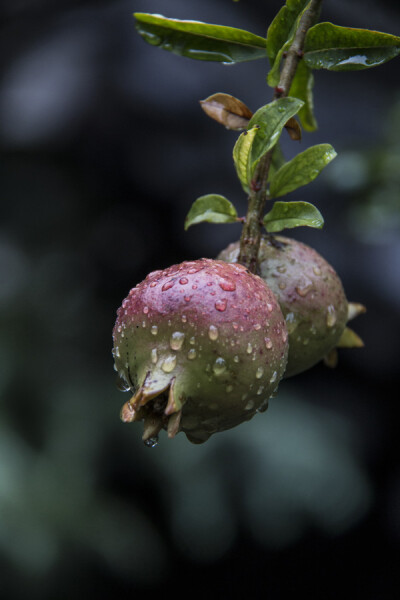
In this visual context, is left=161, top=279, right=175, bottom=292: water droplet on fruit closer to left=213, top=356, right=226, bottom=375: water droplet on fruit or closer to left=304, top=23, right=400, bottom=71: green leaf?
left=213, top=356, right=226, bottom=375: water droplet on fruit

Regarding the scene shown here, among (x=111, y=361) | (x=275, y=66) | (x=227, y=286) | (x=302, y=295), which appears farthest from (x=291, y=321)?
(x=111, y=361)

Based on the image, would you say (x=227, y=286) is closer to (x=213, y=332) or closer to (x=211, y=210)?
(x=213, y=332)

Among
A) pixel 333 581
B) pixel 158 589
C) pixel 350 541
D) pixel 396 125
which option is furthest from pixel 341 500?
pixel 396 125

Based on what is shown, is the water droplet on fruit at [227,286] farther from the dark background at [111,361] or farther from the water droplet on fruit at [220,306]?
the dark background at [111,361]

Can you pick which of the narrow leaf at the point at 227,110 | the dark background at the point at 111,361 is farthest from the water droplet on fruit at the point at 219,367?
the dark background at the point at 111,361

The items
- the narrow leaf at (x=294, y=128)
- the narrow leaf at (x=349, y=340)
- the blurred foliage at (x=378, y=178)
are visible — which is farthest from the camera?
the blurred foliage at (x=378, y=178)

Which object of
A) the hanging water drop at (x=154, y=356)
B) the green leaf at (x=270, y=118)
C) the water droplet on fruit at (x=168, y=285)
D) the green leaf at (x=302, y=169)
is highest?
the green leaf at (x=270, y=118)

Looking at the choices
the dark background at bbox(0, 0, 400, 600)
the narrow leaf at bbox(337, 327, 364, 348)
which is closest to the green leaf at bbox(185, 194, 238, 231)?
the narrow leaf at bbox(337, 327, 364, 348)

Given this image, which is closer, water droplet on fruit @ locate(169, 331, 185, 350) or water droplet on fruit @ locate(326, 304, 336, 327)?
water droplet on fruit @ locate(169, 331, 185, 350)
